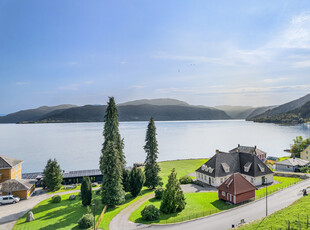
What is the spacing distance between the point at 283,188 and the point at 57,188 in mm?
52856

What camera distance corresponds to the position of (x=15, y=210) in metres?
37.9

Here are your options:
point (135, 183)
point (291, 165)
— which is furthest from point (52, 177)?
point (291, 165)

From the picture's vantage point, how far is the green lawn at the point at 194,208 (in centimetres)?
2970

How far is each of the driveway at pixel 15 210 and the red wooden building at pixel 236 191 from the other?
3590 centimetres

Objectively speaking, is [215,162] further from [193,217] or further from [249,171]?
[193,217]

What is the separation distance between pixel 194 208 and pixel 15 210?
33.8 m

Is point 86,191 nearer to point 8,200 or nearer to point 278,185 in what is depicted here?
point 8,200

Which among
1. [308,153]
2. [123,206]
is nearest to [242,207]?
[123,206]

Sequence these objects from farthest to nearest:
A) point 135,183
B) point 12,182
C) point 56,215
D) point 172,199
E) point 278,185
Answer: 1. point 12,182
2. point 278,185
3. point 135,183
4. point 56,215
5. point 172,199

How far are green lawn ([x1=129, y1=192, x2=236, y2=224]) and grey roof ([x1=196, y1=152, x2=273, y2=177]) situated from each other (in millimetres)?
6995

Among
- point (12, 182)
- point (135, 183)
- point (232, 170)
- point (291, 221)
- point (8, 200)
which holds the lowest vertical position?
point (8, 200)

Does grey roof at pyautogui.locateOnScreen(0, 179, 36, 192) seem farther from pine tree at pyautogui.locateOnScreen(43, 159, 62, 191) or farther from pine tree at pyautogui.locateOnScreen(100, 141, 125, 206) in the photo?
pine tree at pyautogui.locateOnScreen(100, 141, 125, 206)

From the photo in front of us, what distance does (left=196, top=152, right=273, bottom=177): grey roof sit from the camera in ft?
152

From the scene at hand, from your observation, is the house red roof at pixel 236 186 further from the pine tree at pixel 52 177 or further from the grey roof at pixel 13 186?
the grey roof at pixel 13 186
